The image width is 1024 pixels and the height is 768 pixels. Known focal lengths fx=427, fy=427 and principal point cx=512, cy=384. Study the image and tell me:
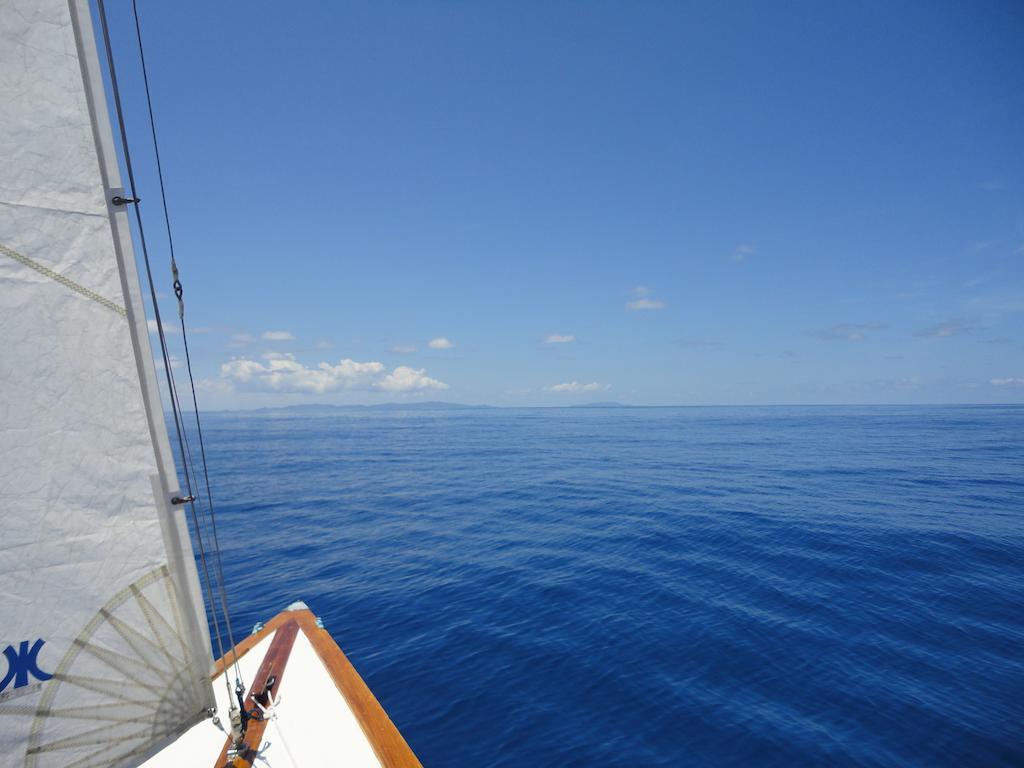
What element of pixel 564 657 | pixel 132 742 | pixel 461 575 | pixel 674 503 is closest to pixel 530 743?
pixel 564 657

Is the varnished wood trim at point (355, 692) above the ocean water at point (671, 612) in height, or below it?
above

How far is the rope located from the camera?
129 inches

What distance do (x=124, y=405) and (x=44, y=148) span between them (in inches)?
82.8

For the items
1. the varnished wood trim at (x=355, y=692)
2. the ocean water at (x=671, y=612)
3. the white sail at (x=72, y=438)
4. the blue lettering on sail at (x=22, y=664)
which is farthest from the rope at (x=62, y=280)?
the ocean water at (x=671, y=612)

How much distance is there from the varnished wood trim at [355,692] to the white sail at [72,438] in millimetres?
1275

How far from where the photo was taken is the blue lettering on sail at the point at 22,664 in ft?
10.7

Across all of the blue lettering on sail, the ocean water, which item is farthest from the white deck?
the ocean water

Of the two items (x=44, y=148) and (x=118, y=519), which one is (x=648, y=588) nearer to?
(x=118, y=519)

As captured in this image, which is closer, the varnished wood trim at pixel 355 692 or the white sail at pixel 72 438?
the white sail at pixel 72 438

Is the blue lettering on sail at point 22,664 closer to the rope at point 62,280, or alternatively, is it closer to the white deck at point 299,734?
the white deck at point 299,734

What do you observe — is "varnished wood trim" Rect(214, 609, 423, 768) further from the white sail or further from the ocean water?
the ocean water

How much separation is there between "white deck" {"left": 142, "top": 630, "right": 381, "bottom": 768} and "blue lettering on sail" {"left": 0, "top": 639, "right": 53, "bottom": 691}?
1.76 m

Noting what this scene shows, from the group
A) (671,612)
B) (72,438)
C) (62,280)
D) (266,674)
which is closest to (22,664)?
(72,438)

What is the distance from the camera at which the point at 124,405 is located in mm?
3814
